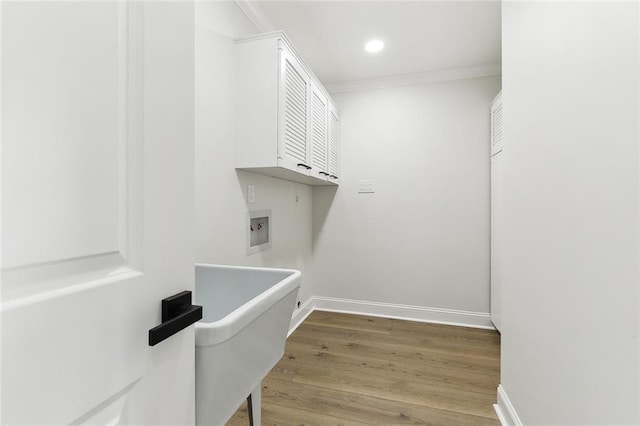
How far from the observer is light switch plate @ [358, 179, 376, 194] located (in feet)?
10.4

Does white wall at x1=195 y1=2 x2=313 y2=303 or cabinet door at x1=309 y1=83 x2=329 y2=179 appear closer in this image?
white wall at x1=195 y1=2 x2=313 y2=303

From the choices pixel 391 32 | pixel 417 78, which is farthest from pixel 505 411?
pixel 417 78

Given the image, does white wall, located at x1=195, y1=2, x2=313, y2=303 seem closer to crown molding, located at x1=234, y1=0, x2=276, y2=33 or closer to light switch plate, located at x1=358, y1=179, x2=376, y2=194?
crown molding, located at x1=234, y1=0, x2=276, y2=33

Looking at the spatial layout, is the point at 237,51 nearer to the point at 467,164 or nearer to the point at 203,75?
the point at 203,75

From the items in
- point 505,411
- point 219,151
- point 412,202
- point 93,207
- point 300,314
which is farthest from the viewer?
point 412,202

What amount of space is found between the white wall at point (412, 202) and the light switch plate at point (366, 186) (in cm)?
5

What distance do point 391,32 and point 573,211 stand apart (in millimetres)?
1962

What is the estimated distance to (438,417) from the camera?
5.28ft

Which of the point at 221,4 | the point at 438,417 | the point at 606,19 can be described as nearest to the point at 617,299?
the point at 606,19

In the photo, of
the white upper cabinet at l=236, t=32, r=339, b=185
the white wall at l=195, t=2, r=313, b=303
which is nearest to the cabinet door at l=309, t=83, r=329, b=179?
the white upper cabinet at l=236, t=32, r=339, b=185

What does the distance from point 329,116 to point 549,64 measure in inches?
74.8

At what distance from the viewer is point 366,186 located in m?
3.18

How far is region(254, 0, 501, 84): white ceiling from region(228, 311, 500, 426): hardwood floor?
2548 millimetres

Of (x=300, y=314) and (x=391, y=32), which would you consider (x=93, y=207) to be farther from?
(x=300, y=314)
